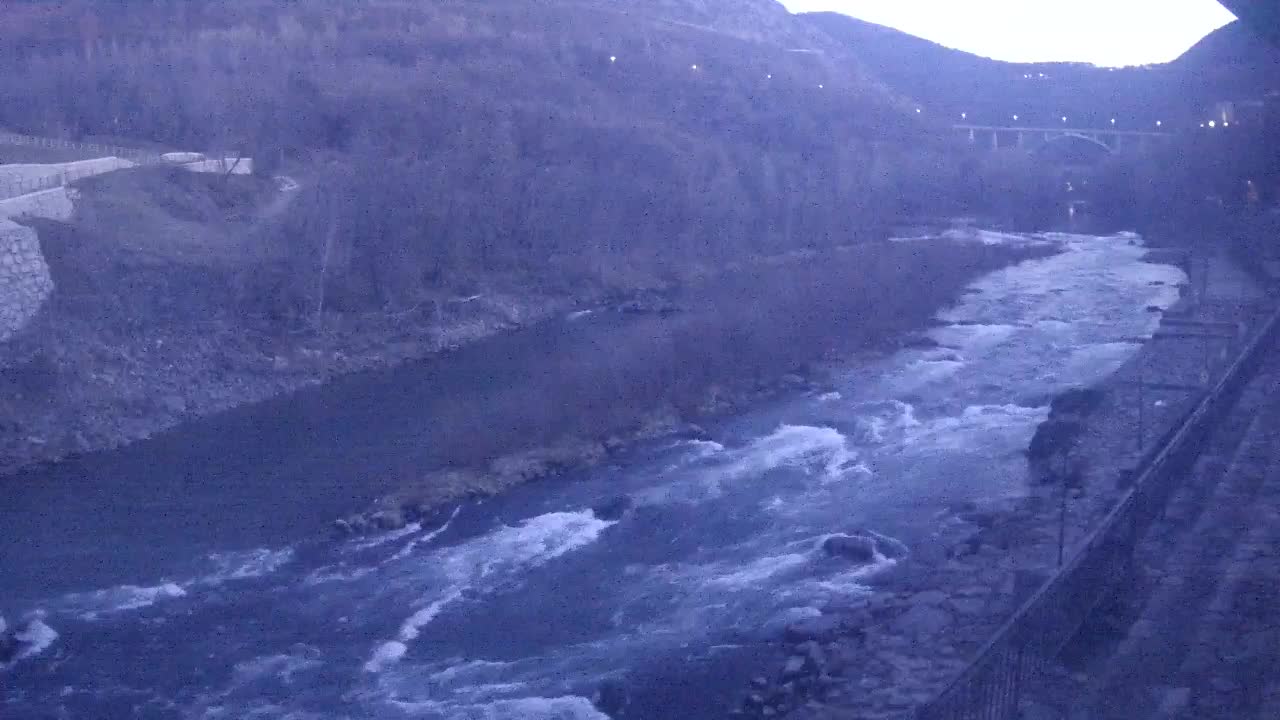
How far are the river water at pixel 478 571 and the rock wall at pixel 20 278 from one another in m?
1.66

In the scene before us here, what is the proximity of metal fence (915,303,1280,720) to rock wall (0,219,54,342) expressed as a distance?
7152 mm

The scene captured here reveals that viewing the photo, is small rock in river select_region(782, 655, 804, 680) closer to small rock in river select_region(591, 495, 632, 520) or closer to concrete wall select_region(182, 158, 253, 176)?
small rock in river select_region(591, 495, 632, 520)

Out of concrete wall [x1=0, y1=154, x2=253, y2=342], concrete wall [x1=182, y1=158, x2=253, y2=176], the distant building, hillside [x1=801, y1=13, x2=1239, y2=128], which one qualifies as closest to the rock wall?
concrete wall [x1=0, y1=154, x2=253, y2=342]

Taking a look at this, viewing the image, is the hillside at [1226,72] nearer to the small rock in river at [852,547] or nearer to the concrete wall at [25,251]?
the small rock in river at [852,547]

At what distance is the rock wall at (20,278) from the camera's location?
8.58 metres

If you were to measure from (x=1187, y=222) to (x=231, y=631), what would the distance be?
47.8 ft

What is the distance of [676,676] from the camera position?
4418 millimetres

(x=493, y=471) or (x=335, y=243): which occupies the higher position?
(x=335, y=243)

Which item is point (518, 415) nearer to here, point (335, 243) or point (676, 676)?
point (676, 676)

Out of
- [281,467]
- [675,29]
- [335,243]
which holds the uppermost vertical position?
[675,29]

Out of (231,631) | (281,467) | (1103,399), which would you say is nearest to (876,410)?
(1103,399)

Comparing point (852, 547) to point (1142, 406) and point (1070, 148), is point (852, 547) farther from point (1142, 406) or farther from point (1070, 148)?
point (1070, 148)

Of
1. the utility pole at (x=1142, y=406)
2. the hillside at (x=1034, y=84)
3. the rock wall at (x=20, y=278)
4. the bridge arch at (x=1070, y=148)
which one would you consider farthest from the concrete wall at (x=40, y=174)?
the bridge arch at (x=1070, y=148)

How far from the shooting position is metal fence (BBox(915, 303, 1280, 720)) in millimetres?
2857
